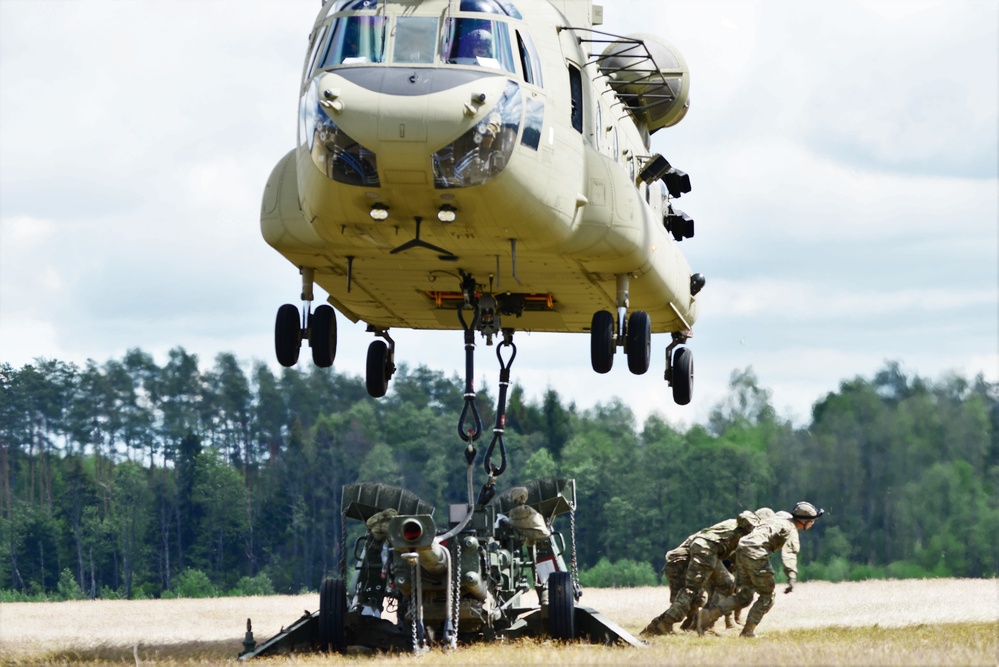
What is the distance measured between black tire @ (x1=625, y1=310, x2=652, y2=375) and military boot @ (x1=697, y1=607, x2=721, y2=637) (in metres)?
2.89

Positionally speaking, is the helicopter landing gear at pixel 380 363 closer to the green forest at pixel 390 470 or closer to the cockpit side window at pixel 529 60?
the cockpit side window at pixel 529 60

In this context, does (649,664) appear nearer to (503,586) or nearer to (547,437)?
(503,586)

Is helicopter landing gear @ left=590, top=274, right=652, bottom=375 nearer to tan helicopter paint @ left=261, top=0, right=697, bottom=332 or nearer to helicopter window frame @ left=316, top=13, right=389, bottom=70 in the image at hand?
tan helicopter paint @ left=261, top=0, right=697, bottom=332

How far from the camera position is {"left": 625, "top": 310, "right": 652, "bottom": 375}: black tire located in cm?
2005

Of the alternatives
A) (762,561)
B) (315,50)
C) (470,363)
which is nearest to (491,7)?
(315,50)

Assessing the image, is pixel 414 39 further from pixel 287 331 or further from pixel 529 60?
pixel 287 331

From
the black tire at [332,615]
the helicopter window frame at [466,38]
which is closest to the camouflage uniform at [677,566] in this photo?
the black tire at [332,615]

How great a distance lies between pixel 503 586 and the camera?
18969 mm

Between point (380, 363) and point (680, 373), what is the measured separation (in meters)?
4.20

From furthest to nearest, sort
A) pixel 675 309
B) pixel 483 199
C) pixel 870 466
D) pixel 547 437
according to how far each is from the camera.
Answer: pixel 547 437 < pixel 870 466 < pixel 675 309 < pixel 483 199

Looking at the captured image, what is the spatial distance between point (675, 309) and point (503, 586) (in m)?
5.14

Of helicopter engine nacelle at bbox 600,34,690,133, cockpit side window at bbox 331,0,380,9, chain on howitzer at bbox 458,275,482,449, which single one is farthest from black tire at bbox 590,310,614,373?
cockpit side window at bbox 331,0,380,9

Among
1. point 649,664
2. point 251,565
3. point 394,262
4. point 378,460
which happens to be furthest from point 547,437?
point 649,664

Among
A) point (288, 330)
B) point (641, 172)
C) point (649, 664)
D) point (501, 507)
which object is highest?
point (641, 172)
